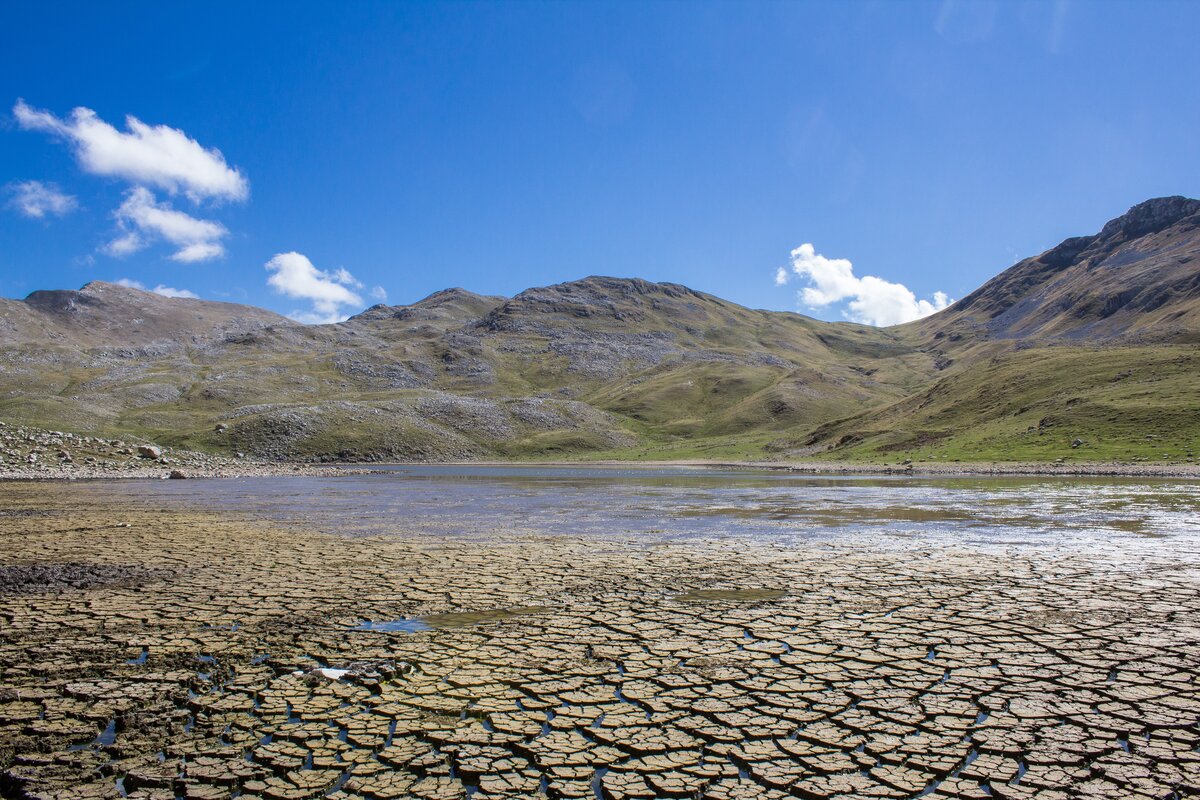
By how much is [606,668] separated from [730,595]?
589cm

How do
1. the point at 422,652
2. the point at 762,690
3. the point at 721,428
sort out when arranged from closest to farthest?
1. the point at 762,690
2. the point at 422,652
3. the point at 721,428

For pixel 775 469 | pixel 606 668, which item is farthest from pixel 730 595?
pixel 775 469

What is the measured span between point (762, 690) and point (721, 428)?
481ft

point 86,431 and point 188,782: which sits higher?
point 86,431

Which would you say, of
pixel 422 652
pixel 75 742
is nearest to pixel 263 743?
pixel 75 742

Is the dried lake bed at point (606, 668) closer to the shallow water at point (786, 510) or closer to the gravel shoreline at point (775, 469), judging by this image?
the shallow water at point (786, 510)

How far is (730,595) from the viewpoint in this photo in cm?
Result: 1576

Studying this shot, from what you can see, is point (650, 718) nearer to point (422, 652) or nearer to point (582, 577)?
point (422, 652)

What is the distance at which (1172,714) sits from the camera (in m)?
8.57

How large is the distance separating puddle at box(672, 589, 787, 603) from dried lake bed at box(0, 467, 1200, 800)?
12 cm

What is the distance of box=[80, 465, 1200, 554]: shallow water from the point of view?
84.0 ft

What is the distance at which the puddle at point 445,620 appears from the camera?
43.2 ft

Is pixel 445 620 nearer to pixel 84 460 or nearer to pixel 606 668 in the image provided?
pixel 606 668

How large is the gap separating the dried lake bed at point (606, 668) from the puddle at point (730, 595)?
0.12m
